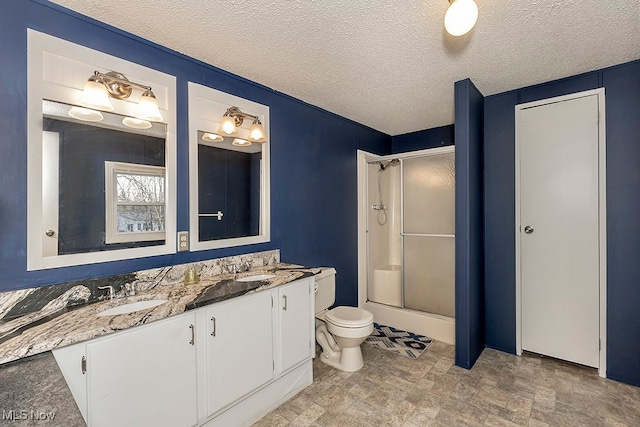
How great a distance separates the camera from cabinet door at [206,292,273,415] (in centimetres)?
163

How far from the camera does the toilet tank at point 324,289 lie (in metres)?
2.57

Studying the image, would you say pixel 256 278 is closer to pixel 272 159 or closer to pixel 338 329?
pixel 338 329

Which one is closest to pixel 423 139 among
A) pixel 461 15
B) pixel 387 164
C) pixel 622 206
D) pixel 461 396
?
pixel 387 164

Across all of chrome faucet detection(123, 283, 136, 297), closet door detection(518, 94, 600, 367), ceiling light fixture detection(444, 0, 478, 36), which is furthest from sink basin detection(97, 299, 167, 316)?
closet door detection(518, 94, 600, 367)

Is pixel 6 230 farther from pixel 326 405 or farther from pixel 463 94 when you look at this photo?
pixel 463 94

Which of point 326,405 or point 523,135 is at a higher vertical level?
point 523,135

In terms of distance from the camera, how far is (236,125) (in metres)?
2.26

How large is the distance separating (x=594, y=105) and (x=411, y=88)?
141cm

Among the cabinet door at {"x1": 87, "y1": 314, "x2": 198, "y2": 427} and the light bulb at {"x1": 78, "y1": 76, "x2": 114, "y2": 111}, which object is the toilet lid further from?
the light bulb at {"x1": 78, "y1": 76, "x2": 114, "y2": 111}

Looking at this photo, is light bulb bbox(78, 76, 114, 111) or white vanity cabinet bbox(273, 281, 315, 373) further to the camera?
white vanity cabinet bbox(273, 281, 315, 373)

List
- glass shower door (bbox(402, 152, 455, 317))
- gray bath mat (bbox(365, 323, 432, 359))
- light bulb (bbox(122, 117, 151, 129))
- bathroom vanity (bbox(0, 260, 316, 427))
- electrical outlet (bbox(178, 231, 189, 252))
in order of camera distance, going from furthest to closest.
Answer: glass shower door (bbox(402, 152, 455, 317)) → gray bath mat (bbox(365, 323, 432, 359)) → electrical outlet (bbox(178, 231, 189, 252)) → light bulb (bbox(122, 117, 151, 129)) → bathroom vanity (bbox(0, 260, 316, 427))

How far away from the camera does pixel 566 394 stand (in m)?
2.07


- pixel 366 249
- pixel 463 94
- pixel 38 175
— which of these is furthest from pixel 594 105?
pixel 38 175

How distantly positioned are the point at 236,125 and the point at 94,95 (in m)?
0.90
